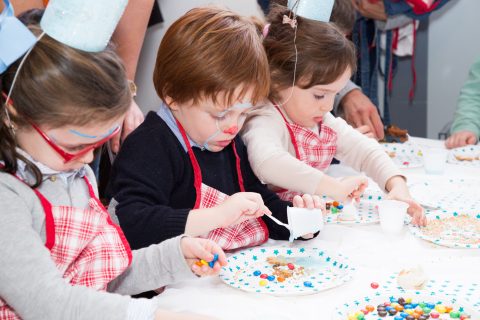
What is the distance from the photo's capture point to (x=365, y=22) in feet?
10.5

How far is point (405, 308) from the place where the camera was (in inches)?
44.0

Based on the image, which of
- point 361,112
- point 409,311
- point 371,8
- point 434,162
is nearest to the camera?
Answer: point 409,311

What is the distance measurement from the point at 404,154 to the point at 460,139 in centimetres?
30

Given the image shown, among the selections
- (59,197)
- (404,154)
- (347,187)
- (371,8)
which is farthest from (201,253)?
(371,8)

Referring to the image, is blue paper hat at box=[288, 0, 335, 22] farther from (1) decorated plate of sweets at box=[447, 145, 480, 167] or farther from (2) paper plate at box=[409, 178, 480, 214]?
(1) decorated plate of sweets at box=[447, 145, 480, 167]

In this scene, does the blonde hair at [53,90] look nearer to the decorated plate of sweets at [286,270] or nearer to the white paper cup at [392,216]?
the decorated plate of sweets at [286,270]

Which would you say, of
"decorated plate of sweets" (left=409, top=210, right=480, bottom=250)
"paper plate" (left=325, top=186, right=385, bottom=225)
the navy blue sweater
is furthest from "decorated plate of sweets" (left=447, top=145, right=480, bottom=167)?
the navy blue sweater

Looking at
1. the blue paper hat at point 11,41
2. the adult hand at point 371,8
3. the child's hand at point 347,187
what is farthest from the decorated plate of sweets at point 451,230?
the adult hand at point 371,8

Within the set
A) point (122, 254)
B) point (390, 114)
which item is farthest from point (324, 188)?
point (390, 114)

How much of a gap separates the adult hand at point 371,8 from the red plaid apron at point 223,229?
6.30 ft

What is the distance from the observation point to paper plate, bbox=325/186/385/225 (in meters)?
1.62

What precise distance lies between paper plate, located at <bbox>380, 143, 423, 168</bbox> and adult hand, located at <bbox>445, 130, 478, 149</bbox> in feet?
0.62

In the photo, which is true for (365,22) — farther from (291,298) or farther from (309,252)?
(291,298)

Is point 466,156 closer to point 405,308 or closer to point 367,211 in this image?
point 367,211
